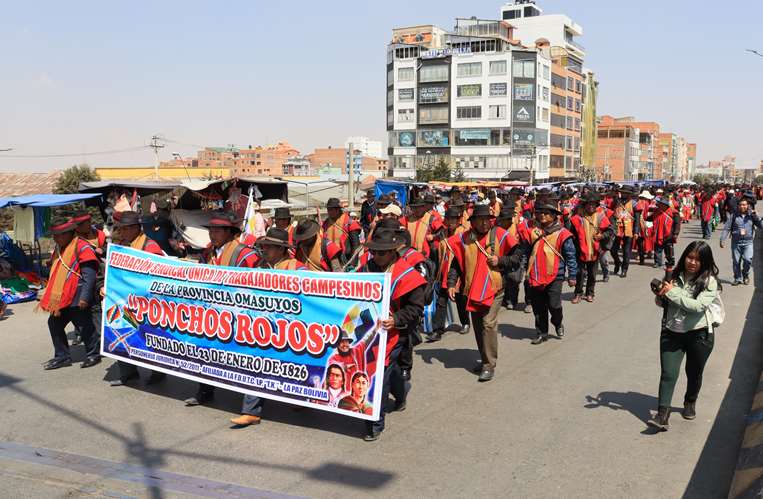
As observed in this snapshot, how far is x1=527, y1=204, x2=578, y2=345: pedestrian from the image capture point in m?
8.45

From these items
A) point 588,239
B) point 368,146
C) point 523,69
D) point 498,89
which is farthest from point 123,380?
point 368,146

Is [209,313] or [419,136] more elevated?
[419,136]

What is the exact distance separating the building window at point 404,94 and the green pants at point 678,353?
79598mm

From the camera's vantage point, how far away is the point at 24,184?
32344 mm

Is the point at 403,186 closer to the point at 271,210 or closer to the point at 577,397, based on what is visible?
the point at 271,210

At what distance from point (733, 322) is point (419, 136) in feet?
244

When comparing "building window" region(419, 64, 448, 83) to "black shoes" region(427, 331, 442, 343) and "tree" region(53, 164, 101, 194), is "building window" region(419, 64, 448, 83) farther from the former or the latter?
"black shoes" region(427, 331, 442, 343)

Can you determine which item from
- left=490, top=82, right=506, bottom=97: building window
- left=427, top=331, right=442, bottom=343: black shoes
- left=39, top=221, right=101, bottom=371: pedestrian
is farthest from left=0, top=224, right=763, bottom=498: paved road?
left=490, top=82, right=506, bottom=97: building window

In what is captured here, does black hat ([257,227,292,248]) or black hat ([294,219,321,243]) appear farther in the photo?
black hat ([294,219,321,243])

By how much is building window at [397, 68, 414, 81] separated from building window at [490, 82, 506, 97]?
35.9 feet

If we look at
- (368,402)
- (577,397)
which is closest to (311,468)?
(368,402)

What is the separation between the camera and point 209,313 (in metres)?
5.99

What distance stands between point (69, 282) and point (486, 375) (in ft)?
16.1

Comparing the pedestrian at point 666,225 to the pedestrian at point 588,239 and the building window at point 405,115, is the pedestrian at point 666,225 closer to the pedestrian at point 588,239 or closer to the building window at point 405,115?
the pedestrian at point 588,239
